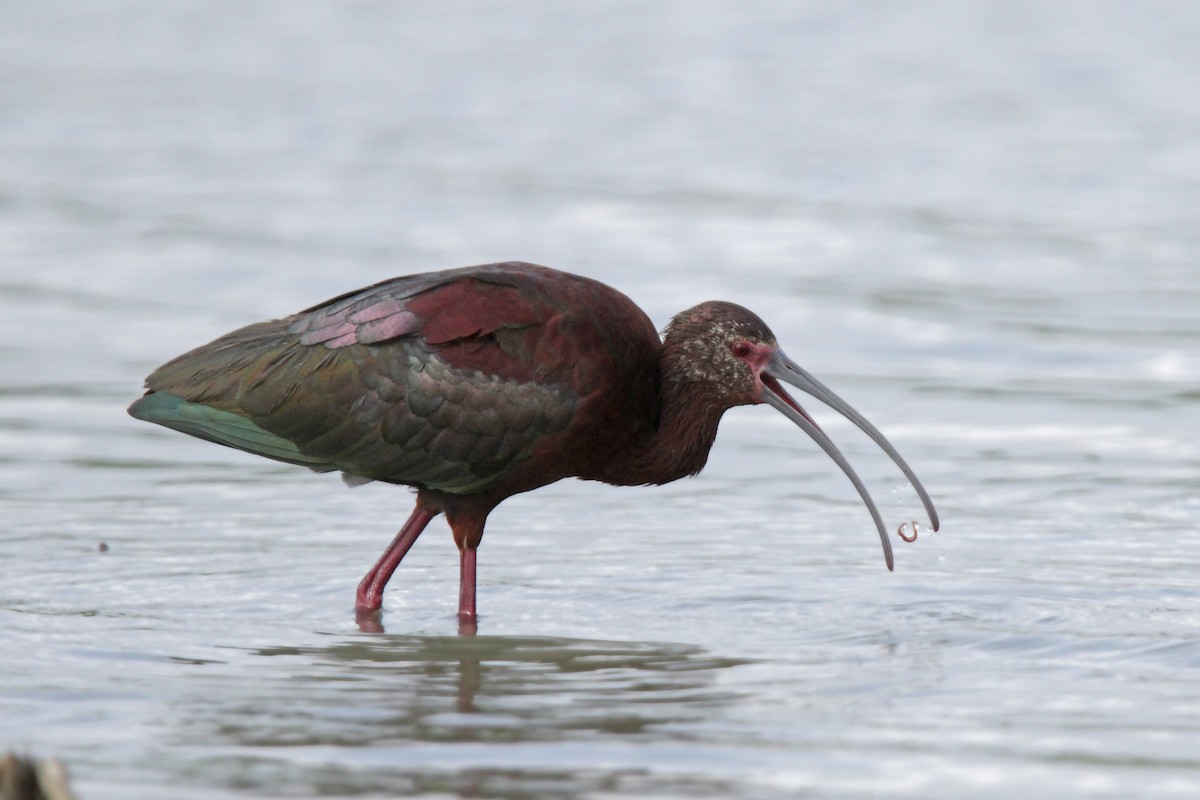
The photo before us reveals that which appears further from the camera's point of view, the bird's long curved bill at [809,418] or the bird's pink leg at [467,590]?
the bird's long curved bill at [809,418]

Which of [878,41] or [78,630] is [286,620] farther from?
[878,41]

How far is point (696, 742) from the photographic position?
20.4ft

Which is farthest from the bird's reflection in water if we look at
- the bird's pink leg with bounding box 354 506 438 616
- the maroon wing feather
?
the maroon wing feather

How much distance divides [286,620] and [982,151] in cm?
1338

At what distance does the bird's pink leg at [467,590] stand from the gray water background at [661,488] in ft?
0.34

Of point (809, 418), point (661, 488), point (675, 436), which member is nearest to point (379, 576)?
point (675, 436)

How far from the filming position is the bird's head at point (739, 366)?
809 cm

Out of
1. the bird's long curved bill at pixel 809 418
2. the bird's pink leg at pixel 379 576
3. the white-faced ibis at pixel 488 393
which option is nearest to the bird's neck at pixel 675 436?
the white-faced ibis at pixel 488 393

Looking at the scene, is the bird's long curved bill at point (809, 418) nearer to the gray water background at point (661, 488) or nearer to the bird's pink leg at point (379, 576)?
the gray water background at point (661, 488)

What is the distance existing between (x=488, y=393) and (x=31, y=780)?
348 centimetres

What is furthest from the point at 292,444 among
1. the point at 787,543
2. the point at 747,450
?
the point at 747,450

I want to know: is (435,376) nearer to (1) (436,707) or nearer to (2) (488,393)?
(2) (488,393)

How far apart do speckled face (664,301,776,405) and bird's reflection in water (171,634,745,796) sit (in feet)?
3.66

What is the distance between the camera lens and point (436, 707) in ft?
21.9
